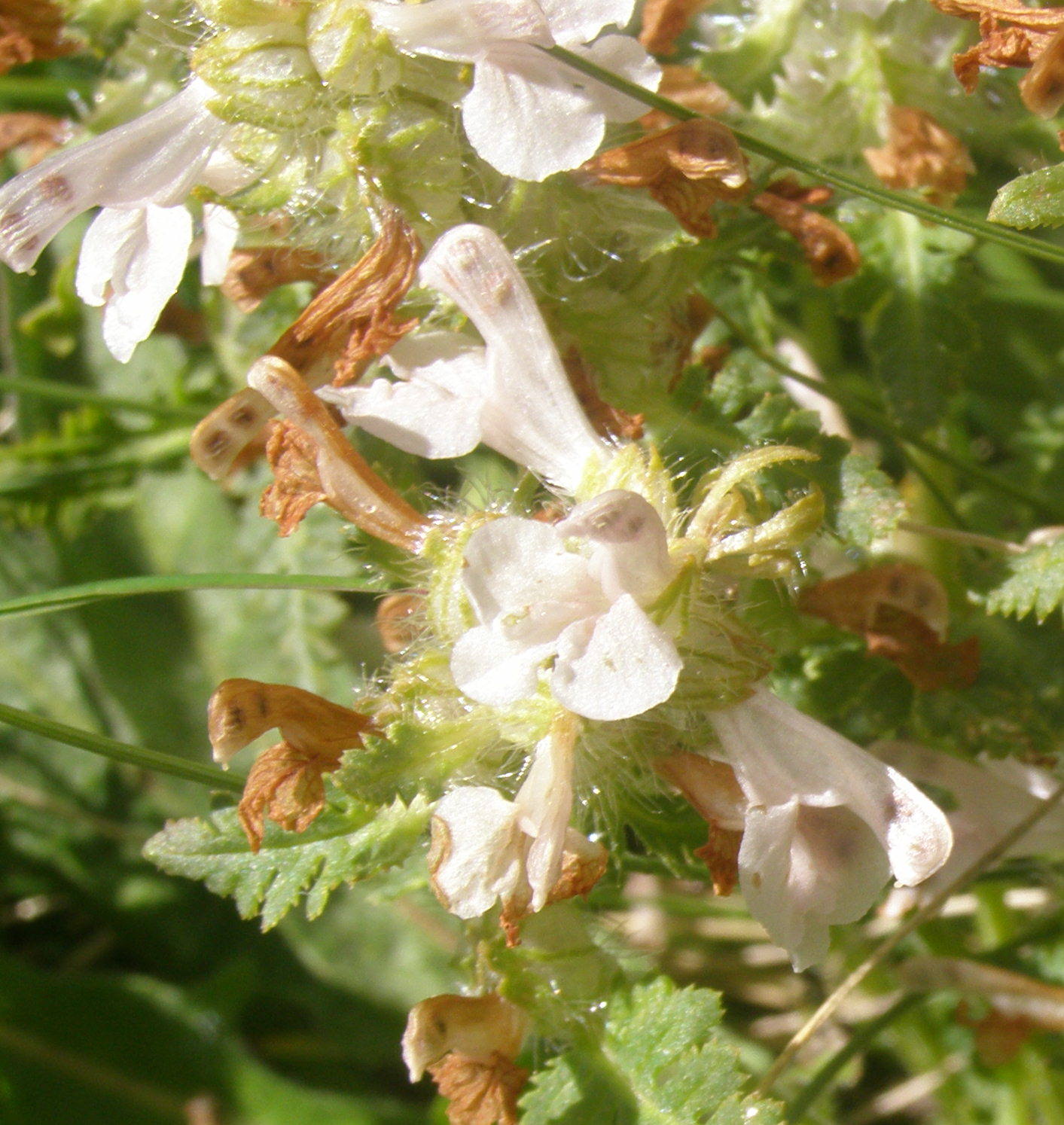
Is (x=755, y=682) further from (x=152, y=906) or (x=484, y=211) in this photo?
(x=152, y=906)

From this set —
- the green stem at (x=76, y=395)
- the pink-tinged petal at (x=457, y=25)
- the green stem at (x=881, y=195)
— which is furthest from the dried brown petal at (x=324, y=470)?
the green stem at (x=76, y=395)

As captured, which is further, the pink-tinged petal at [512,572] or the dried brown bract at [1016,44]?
the dried brown bract at [1016,44]

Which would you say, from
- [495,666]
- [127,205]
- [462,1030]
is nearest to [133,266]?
[127,205]

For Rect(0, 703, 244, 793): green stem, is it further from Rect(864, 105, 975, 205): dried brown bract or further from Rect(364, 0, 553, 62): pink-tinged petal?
Rect(864, 105, 975, 205): dried brown bract

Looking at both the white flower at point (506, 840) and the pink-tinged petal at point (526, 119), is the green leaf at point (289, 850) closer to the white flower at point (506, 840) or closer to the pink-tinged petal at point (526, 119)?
the white flower at point (506, 840)

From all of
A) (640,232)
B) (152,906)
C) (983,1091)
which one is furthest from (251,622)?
(983,1091)

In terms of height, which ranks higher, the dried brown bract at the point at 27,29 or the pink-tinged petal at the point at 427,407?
the dried brown bract at the point at 27,29
